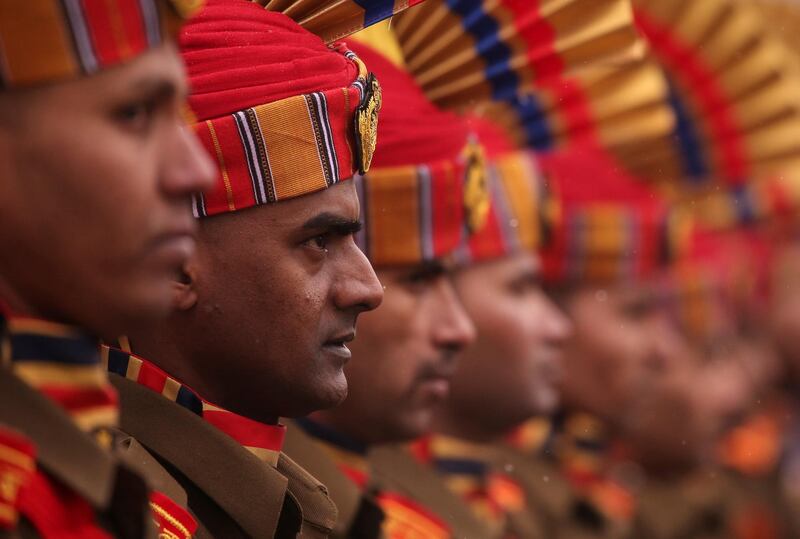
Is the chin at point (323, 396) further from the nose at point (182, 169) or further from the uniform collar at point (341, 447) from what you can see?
the uniform collar at point (341, 447)

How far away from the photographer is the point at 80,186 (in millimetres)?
1812

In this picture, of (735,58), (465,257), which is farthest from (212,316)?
(735,58)

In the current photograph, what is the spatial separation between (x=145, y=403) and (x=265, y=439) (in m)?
0.25

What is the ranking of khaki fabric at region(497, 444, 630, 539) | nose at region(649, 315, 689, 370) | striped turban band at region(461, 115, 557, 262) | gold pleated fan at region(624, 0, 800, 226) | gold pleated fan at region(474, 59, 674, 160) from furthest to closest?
1. nose at region(649, 315, 689, 370)
2. gold pleated fan at region(624, 0, 800, 226)
3. khaki fabric at region(497, 444, 630, 539)
4. gold pleated fan at region(474, 59, 674, 160)
5. striped turban band at region(461, 115, 557, 262)

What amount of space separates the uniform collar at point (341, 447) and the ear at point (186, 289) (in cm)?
107

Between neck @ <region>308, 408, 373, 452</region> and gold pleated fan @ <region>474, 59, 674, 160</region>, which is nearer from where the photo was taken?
neck @ <region>308, 408, 373, 452</region>

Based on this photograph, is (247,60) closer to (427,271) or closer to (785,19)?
(427,271)

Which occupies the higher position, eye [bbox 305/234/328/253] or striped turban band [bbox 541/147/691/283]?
eye [bbox 305/234/328/253]

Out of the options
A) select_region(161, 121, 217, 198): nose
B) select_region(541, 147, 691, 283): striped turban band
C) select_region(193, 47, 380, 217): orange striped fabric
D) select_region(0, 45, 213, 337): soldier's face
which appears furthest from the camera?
select_region(541, 147, 691, 283): striped turban band

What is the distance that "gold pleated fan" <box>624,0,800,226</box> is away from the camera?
639 cm

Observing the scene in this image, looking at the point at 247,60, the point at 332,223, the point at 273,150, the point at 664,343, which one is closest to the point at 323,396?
the point at 332,223

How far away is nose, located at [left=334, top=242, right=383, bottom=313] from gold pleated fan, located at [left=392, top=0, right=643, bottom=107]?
92 centimetres

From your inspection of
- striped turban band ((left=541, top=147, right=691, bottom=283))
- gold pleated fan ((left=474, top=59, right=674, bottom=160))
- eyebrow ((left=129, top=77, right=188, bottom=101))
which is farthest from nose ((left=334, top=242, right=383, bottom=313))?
striped turban band ((left=541, top=147, right=691, bottom=283))

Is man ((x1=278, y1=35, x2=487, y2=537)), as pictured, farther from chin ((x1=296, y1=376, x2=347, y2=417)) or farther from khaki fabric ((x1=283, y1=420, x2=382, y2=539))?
chin ((x1=296, y1=376, x2=347, y2=417))
